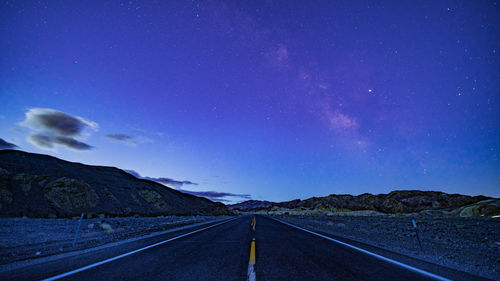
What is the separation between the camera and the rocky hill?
3491cm

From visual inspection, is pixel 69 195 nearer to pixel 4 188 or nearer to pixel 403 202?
pixel 4 188

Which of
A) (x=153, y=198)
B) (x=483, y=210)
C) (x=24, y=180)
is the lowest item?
(x=483, y=210)

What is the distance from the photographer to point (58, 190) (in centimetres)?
4169

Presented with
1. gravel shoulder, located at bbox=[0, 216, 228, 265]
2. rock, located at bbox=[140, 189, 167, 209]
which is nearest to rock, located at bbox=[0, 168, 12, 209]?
gravel shoulder, located at bbox=[0, 216, 228, 265]

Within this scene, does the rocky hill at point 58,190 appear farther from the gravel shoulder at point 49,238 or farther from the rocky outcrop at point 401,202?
the rocky outcrop at point 401,202

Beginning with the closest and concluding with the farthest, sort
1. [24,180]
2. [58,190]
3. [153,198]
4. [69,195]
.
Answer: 1. [24,180]
2. [58,190]
3. [69,195]
4. [153,198]

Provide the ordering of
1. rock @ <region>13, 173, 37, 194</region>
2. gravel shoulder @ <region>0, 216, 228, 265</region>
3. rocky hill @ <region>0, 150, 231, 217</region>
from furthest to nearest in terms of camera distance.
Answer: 1. rock @ <region>13, 173, 37, 194</region>
2. rocky hill @ <region>0, 150, 231, 217</region>
3. gravel shoulder @ <region>0, 216, 228, 265</region>

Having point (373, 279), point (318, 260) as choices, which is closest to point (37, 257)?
point (318, 260)

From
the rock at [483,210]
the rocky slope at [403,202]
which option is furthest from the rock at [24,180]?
the rocky slope at [403,202]

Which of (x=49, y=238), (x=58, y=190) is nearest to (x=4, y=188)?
(x=58, y=190)

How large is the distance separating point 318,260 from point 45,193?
4760 centimetres

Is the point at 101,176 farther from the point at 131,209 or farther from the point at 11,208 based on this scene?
the point at 11,208

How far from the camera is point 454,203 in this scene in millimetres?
107062

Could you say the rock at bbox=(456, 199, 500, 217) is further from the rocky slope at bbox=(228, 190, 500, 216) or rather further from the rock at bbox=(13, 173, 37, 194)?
the rock at bbox=(13, 173, 37, 194)
